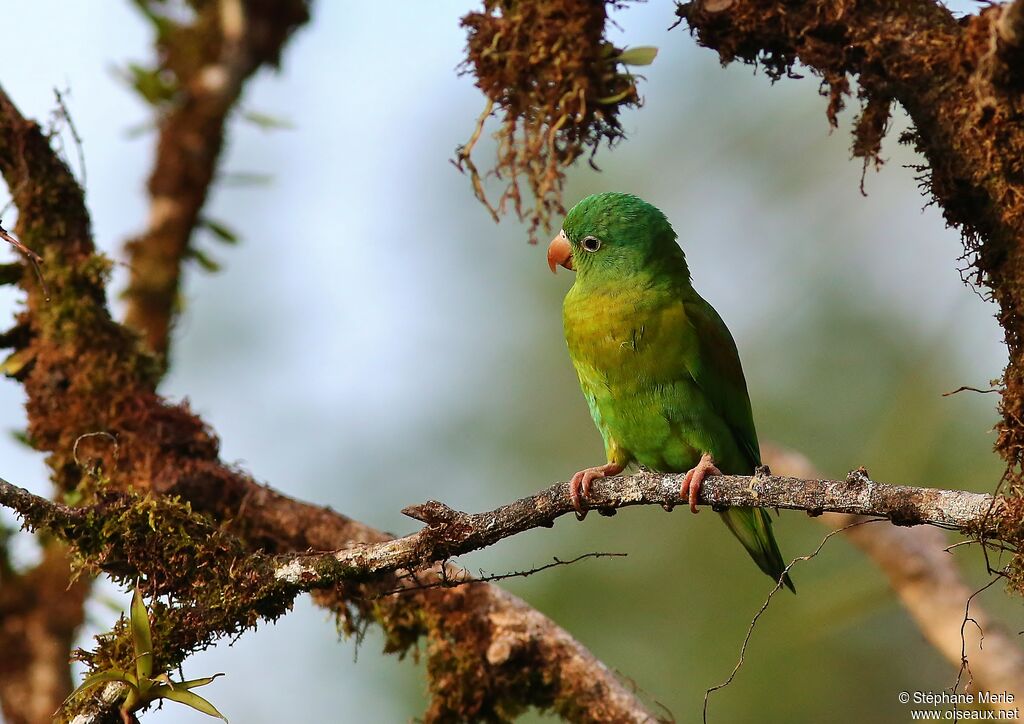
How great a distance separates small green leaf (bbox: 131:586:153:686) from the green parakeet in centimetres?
223

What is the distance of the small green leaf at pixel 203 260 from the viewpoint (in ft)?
22.3

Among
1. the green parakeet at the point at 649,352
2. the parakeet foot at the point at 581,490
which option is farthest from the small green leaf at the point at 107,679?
the green parakeet at the point at 649,352

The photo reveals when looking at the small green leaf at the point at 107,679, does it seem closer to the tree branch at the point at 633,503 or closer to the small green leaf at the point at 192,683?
the small green leaf at the point at 192,683

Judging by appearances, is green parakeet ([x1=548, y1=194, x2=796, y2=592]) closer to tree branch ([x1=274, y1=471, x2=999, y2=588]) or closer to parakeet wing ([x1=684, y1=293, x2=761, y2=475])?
parakeet wing ([x1=684, y1=293, x2=761, y2=475])

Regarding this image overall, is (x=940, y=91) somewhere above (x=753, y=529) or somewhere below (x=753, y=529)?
above

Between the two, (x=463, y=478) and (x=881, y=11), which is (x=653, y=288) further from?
(x=463, y=478)

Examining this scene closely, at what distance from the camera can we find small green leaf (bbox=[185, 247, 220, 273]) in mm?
6785

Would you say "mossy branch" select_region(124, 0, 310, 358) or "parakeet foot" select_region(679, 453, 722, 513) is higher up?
"mossy branch" select_region(124, 0, 310, 358)

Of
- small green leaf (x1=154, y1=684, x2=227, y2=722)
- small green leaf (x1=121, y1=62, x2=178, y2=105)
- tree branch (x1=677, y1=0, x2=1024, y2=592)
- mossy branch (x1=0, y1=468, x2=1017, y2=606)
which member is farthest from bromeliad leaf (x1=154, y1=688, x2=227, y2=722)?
small green leaf (x1=121, y1=62, x2=178, y2=105)

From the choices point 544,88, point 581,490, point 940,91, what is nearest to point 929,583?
point 581,490

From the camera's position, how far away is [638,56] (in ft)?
13.2

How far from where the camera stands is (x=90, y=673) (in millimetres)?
3395

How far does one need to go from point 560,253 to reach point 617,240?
37 cm

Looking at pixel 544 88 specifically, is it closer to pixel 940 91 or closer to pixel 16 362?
pixel 940 91
